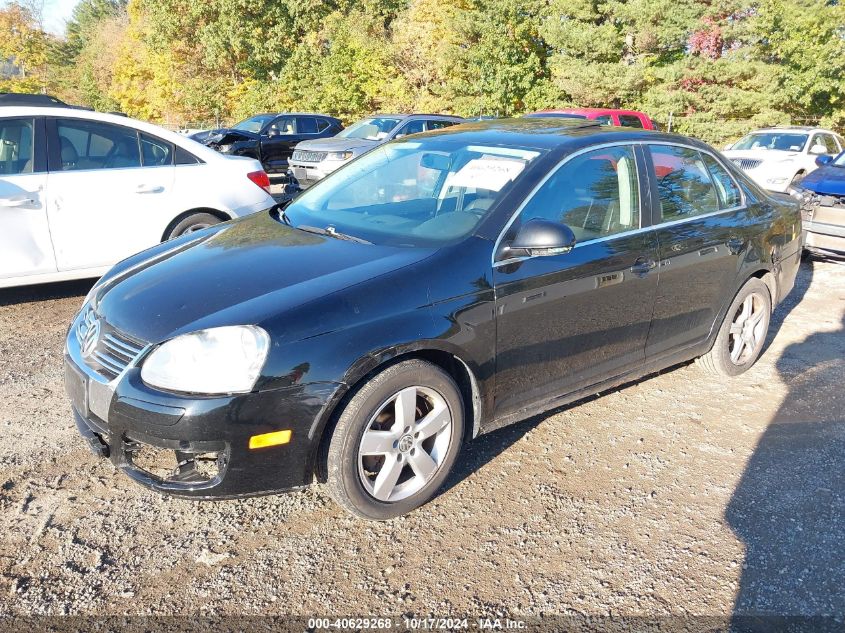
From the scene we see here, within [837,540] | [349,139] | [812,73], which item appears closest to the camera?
[837,540]

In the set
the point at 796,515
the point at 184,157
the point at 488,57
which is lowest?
the point at 796,515

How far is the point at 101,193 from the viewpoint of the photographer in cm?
563

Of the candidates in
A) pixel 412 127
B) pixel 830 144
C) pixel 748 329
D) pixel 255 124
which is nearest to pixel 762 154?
pixel 830 144

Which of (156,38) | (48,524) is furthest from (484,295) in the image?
(156,38)

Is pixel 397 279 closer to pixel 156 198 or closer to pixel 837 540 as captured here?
pixel 837 540

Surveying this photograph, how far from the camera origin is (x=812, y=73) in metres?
22.5

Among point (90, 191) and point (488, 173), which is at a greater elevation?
Answer: point (488, 173)

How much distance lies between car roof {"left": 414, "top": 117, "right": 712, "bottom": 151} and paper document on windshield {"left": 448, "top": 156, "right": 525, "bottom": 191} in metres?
0.19

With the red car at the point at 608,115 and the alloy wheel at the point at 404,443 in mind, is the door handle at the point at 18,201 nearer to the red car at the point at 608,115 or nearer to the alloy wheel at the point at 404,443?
the alloy wheel at the point at 404,443

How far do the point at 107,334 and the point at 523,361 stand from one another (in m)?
1.88

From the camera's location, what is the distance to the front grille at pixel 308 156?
1349cm

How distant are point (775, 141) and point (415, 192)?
13.3 meters

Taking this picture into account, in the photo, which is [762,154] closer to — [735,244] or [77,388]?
[735,244]

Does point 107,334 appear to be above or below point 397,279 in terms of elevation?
below
